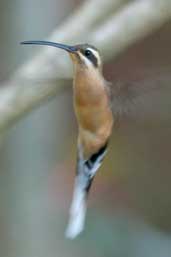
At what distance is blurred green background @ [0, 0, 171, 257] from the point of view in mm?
1860

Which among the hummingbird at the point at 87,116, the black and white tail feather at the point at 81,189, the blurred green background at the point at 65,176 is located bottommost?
the blurred green background at the point at 65,176

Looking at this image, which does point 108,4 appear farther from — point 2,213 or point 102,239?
point 102,239

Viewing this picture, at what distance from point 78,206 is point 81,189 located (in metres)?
0.02

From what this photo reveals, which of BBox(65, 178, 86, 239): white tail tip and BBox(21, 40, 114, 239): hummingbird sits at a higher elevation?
BBox(21, 40, 114, 239): hummingbird

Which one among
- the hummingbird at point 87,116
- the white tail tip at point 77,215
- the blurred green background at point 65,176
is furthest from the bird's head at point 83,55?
the blurred green background at point 65,176

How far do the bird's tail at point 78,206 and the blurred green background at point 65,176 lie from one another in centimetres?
A: 83

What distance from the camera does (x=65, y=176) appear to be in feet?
8.60

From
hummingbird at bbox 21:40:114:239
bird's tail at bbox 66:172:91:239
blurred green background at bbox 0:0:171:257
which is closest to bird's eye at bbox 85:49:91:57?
hummingbird at bbox 21:40:114:239

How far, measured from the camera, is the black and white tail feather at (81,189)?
643 mm

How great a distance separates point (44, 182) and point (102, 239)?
0.24 m

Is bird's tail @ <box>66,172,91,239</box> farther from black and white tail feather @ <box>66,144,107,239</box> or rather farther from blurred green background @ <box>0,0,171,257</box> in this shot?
blurred green background @ <box>0,0,171,257</box>

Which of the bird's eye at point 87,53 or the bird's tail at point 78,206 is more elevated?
the bird's eye at point 87,53

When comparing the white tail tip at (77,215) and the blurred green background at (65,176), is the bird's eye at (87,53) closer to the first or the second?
the white tail tip at (77,215)

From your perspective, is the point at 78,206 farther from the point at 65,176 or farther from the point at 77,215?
the point at 65,176
